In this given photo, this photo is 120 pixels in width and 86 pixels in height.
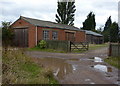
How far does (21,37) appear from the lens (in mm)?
20156

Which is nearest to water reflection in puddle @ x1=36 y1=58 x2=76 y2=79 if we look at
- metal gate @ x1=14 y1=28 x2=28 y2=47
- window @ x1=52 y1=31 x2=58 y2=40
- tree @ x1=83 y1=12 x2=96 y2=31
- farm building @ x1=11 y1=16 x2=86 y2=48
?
farm building @ x1=11 y1=16 x2=86 y2=48

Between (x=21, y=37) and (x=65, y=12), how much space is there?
25.4 meters

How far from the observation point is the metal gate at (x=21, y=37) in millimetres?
19734

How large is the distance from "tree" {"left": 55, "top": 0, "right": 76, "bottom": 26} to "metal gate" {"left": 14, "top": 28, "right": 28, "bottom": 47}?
76.2 feet

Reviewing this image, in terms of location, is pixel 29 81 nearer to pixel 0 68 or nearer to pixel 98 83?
pixel 0 68

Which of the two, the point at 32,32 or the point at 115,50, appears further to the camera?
the point at 32,32

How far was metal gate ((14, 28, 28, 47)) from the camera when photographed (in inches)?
777

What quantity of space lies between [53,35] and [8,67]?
1632 centimetres

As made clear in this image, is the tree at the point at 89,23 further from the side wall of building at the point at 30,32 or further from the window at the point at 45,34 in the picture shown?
the side wall of building at the point at 30,32

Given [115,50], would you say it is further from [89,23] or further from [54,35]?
[89,23]

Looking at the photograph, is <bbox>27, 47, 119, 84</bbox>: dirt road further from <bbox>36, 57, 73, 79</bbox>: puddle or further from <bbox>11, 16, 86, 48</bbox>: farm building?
<bbox>11, 16, 86, 48</bbox>: farm building

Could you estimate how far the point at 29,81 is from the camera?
4.11 meters

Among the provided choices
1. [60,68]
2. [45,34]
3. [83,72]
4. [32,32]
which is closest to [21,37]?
[32,32]

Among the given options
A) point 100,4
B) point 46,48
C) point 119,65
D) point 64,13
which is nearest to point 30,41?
point 46,48
